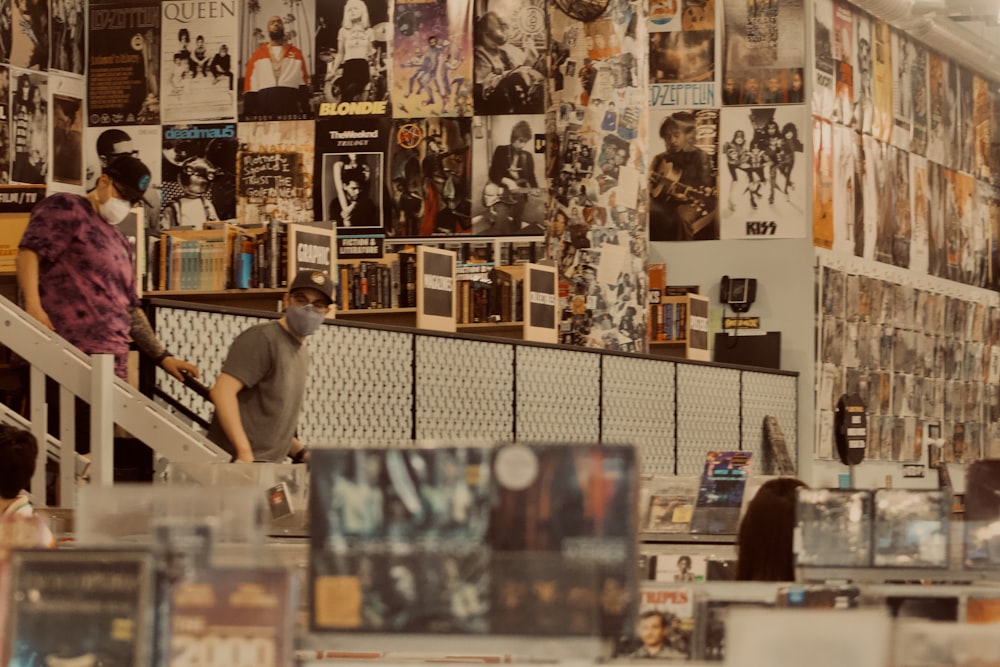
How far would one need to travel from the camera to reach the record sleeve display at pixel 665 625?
2434 mm

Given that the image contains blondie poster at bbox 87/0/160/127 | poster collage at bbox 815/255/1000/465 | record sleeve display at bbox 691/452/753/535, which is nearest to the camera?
record sleeve display at bbox 691/452/753/535

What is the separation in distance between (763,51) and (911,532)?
12576mm

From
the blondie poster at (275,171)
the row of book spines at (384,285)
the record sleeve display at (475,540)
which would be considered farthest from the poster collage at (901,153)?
the record sleeve display at (475,540)

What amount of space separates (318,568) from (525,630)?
0.25m

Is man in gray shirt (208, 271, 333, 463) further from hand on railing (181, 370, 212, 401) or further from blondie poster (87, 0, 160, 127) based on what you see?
blondie poster (87, 0, 160, 127)

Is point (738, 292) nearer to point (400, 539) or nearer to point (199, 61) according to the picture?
point (199, 61)

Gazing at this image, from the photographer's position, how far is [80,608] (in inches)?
78.9

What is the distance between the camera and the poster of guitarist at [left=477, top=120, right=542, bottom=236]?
1395cm

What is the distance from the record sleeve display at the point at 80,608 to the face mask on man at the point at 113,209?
440 centimetres

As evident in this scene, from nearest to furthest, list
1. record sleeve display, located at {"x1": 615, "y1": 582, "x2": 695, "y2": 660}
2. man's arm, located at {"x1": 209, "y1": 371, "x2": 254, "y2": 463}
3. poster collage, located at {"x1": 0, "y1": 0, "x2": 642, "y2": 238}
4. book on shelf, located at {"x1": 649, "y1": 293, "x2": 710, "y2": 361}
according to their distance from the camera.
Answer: record sleeve display, located at {"x1": 615, "y1": 582, "x2": 695, "y2": 660} → man's arm, located at {"x1": 209, "y1": 371, "x2": 254, "y2": 463} → book on shelf, located at {"x1": 649, "y1": 293, "x2": 710, "y2": 361} → poster collage, located at {"x1": 0, "y1": 0, "x2": 642, "y2": 238}

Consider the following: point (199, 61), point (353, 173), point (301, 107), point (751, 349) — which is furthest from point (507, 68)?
point (751, 349)

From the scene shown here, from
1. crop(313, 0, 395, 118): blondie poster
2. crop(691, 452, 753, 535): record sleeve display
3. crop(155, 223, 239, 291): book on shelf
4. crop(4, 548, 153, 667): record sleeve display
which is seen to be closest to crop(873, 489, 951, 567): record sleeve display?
crop(4, 548, 153, 667): record sleeve display

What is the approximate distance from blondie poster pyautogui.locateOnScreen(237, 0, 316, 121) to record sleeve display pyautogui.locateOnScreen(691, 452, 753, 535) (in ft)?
30.0

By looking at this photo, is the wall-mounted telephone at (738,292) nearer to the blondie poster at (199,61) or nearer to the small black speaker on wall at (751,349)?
the small black speaker on wall at (751,349)
